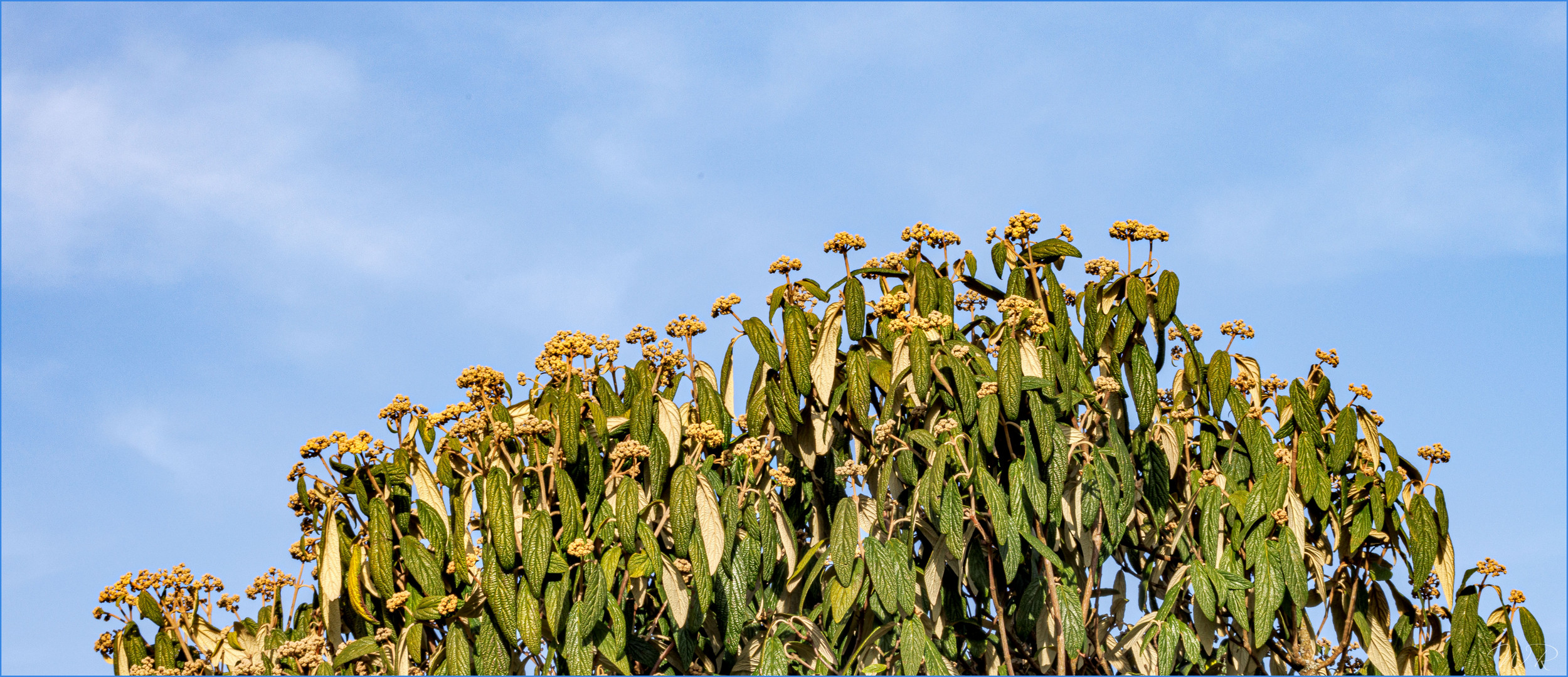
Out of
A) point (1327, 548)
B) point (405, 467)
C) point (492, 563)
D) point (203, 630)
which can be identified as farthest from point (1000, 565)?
point (203, 630)

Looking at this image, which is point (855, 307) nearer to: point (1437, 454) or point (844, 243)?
point (844, 243)

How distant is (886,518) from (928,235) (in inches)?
42.7

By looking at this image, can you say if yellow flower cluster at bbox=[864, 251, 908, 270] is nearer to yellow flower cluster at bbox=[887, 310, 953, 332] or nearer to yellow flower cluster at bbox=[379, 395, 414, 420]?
yellow flower cluster at bbox=[887, 310, 953, 332]

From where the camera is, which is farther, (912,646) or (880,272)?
(880,272)

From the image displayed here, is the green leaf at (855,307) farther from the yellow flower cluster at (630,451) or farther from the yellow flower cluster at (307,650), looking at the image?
the yellow flower cluster at (307,650)

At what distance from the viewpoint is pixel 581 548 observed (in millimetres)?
4164

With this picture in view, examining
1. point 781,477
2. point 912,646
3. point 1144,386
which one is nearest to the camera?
point 912,646

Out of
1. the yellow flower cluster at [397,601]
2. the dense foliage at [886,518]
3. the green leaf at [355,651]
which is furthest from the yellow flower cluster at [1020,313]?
the yellow flower cluster at [397,601]

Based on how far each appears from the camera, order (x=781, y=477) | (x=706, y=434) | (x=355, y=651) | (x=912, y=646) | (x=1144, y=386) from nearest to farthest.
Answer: (x=912, y=646), (x=355, y=651), (x=781, y=477), (x=706, y=434), (x=1144, y=386)

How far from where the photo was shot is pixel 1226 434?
4934 millimetres

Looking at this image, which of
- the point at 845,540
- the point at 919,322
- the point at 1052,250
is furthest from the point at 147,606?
the point at 1052,250

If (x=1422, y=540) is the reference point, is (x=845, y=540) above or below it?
above

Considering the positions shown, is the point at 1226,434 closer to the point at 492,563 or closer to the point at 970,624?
the point at 970,624

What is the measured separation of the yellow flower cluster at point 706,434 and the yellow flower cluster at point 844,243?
81 cm
